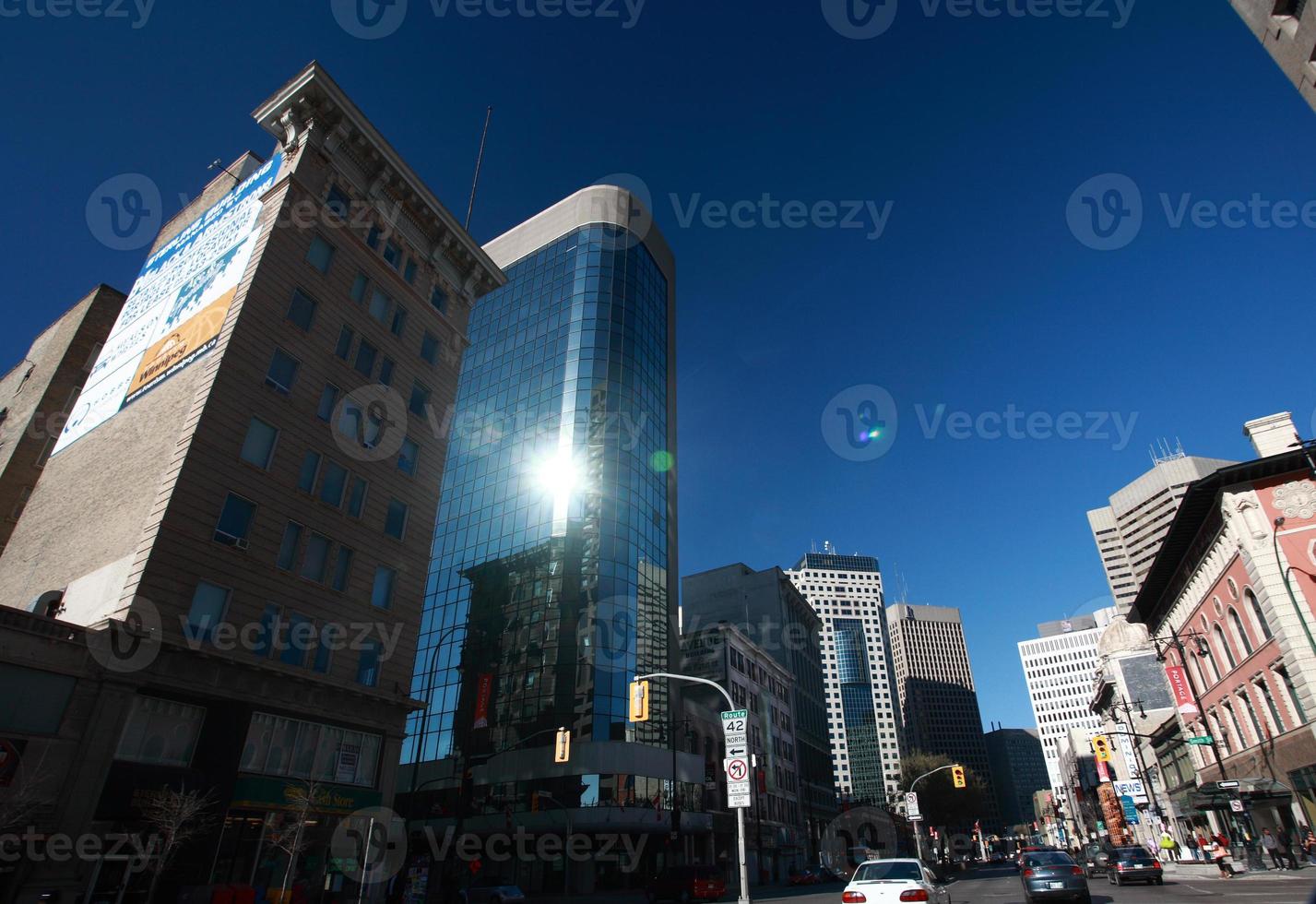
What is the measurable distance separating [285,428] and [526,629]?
120ft

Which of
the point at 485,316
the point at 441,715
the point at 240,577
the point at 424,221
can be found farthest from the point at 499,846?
the point at 485,316

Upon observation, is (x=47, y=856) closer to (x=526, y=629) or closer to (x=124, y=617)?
(x=124, y=617)

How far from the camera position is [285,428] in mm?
27094

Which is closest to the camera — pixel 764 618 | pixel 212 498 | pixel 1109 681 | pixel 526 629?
pixel 212 498

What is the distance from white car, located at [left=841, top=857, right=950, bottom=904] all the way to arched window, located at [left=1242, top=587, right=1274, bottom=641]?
28.4 m

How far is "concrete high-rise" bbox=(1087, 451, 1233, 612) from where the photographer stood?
163625mm

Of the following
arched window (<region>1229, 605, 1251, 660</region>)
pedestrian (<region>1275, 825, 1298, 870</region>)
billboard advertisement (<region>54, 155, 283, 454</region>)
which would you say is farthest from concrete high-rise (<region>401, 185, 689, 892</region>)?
arched window (<region>1229, 605, 1251, 660</region>)

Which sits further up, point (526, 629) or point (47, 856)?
point (526, 629)

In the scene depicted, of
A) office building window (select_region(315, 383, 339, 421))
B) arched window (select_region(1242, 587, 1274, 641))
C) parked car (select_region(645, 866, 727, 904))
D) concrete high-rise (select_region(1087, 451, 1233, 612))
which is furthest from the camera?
concrete high-rise (select_region(1087, 451, 1233, 612))

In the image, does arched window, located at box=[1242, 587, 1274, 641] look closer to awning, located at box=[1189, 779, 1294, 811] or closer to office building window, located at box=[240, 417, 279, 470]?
awning, located at box=[1189, 779, 1294, 811]

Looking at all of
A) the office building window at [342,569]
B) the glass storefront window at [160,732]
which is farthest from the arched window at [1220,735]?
the glass storefront window at [160,732]

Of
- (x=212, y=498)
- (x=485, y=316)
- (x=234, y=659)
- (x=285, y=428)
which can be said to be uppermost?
(x=485, y=316)

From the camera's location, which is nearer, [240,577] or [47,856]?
[47,856]

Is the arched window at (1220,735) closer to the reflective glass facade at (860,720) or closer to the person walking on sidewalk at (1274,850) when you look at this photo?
the person walking on sidewalk at (1274,850)
